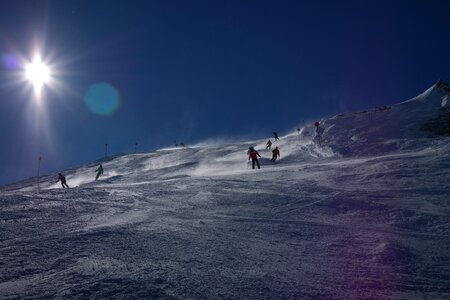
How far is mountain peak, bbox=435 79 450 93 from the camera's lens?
162 feet

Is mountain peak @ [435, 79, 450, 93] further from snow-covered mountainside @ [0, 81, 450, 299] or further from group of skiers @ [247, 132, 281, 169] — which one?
snow-covered mountainside @ [0, 81, 450, 299]

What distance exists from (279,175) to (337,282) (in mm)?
14260

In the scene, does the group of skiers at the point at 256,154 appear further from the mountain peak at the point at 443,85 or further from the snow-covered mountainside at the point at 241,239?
the mountain peak at the point at 443,85

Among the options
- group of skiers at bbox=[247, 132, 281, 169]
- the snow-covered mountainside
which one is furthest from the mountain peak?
the snow-covered mountainside

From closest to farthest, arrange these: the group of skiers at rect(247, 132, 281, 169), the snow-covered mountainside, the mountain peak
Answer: the snow-covered mountainside, the group of skiers at rect(247, 132, 281, 169), the mountain peak

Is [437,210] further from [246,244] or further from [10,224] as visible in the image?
[10,224]

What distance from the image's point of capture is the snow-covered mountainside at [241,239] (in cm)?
673

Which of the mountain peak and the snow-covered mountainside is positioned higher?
the mountain peak

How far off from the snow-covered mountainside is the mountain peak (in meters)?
34.6

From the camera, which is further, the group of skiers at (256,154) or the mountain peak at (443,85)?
the mountain peak at (443,85)

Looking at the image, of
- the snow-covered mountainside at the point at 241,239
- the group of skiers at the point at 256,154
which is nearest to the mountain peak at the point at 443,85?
the group of skiers at the point at 256,154

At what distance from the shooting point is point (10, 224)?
10695 millimetres

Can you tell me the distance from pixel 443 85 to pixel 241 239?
49.5 meters

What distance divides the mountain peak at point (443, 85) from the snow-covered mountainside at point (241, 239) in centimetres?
3461
